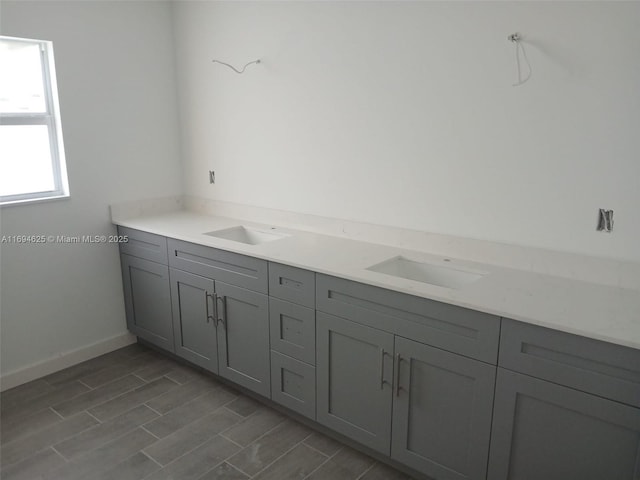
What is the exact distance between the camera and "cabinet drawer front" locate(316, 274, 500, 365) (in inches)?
76.8

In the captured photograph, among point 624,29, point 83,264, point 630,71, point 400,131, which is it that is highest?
point 624,29

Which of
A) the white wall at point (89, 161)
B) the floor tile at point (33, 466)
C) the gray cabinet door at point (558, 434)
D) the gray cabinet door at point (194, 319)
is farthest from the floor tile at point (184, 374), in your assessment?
the gray cabinet door at point (558, 434)

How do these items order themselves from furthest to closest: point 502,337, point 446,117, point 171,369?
point 171,369
point 446,117
point 502,337

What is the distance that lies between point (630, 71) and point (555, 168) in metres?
0.46

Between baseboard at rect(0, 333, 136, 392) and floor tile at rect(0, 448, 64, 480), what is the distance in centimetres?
79

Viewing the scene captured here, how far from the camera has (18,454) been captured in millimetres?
2559

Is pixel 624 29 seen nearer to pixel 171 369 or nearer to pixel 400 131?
pixel 400 131

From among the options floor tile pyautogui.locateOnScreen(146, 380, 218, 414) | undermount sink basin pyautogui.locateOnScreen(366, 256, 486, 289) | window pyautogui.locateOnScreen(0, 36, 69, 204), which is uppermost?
window pyautogui.locateOnScreen(0, 36, 69, 204)

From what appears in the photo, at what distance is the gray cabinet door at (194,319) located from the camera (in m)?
3.06

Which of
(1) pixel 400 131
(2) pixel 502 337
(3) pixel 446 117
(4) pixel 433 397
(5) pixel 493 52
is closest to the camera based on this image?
(2) pixel 502 337

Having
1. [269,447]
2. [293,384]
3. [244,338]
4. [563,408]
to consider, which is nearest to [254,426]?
[269,447]

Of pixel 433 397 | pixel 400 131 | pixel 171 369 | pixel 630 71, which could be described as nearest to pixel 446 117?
pixel 400 131

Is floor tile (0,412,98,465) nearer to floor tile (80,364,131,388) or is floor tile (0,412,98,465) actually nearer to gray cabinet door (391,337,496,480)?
floor tile (80,364,131,388)

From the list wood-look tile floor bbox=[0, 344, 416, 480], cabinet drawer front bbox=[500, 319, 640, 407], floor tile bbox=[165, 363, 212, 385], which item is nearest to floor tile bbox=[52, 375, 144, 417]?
wood-look tile floor bbox=[0, 344, 416, 480]
